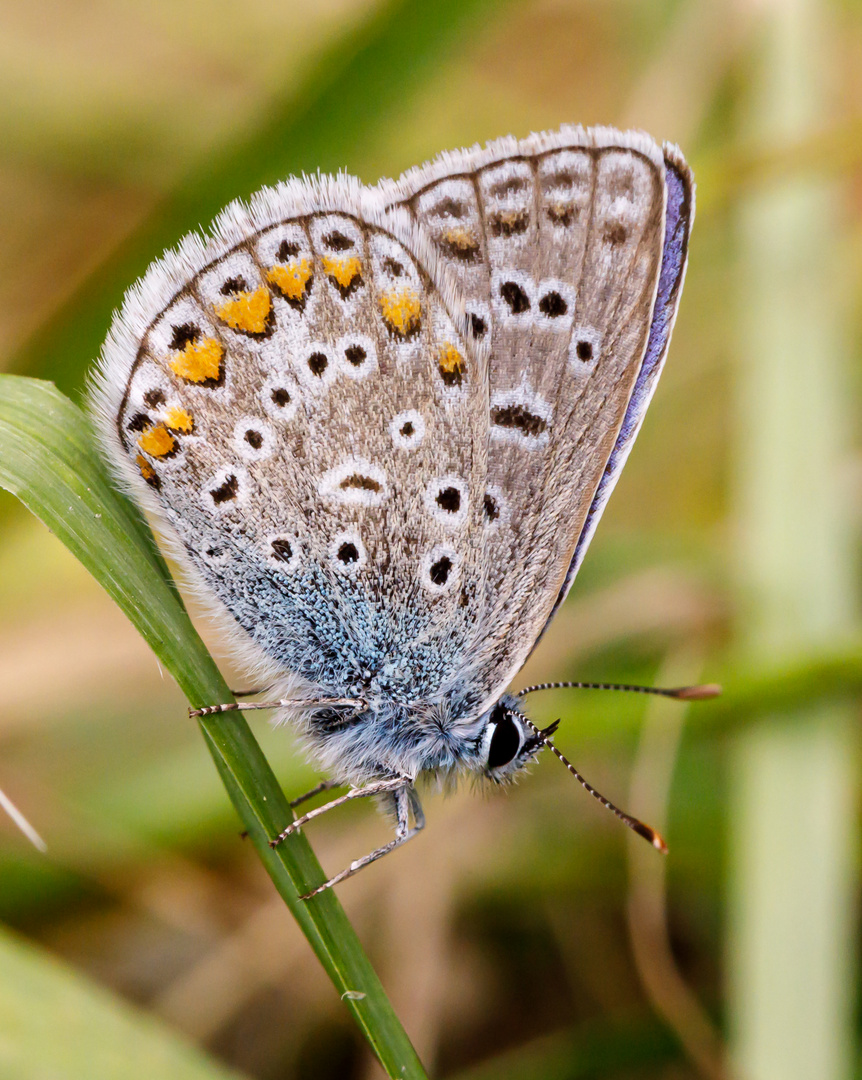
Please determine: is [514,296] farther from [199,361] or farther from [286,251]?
[199,361]

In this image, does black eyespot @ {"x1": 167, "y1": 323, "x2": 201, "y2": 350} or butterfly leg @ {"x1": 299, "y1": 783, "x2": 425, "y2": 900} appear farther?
butterfly leg @ {"x1": 299, "y1": 783, "x2": 425, "y2": 900}

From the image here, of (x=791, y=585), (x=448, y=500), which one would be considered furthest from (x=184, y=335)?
(x=791, y=585)

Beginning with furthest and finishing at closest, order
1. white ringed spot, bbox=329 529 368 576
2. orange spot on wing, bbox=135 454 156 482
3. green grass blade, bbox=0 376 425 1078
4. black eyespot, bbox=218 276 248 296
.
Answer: white ringed spot, bbox=329 529 368 576, black eyespot, bbox=218 276 248 296, orange spot on wing, bbox=135 454 156 482, green grass blade, bbox=0 376 425 1078

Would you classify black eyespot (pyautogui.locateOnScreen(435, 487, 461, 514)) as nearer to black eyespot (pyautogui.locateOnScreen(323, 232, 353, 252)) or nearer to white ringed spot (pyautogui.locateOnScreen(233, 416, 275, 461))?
white ringed spot (pyautogui.locateOnScreen(233, 416, 275, 461))

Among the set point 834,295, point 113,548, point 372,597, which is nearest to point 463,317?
point 372,597

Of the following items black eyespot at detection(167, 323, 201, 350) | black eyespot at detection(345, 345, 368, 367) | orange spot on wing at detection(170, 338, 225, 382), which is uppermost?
black eyespot at detection(167, 323, 201, 350)

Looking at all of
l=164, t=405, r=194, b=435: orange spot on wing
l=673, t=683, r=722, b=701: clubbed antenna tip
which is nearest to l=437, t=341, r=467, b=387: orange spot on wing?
l=164, t=405, r=194, b=435: orange spot on wing

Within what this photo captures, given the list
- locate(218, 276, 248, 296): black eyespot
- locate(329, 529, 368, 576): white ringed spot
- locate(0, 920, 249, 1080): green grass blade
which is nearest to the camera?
locate(0, 920, 249, 1080): green grass blade
